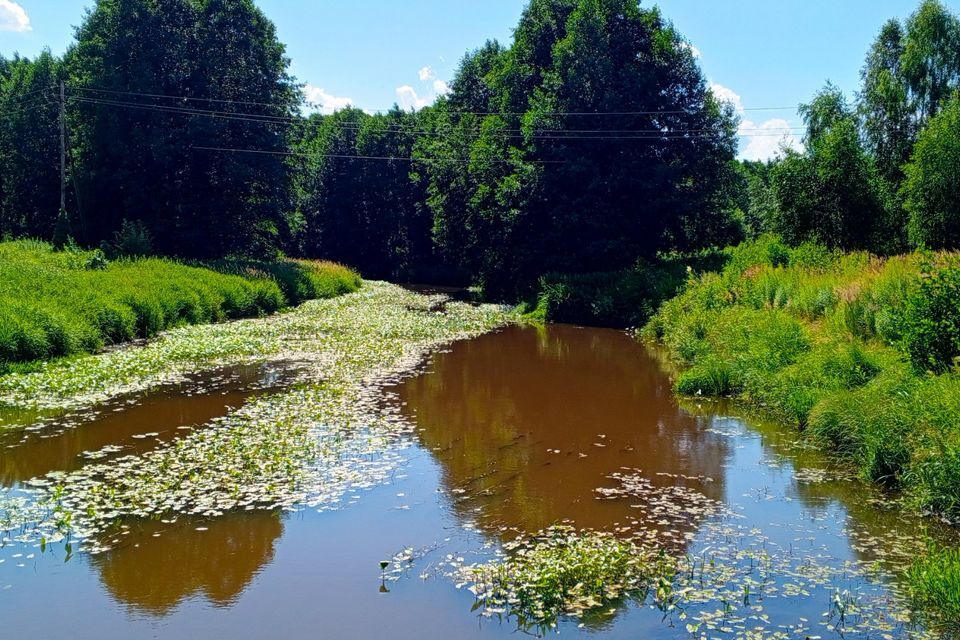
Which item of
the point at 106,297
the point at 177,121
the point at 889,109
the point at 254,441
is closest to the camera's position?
the point at 254,441

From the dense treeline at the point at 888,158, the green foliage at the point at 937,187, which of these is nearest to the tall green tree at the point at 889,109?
the dense treeline at the point at 888,158

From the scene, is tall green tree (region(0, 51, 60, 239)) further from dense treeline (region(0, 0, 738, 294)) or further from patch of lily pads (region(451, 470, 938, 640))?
patch of lily pads (region(451, 470, 938, 640))

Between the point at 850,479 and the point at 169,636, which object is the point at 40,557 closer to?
the point at 169,636

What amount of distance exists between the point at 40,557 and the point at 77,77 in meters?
40.9

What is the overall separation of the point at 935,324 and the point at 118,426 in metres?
12.9

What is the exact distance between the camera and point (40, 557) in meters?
7.59

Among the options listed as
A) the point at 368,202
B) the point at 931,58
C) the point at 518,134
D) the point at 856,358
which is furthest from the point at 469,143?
the point at 856,358

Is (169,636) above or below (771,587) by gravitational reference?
below

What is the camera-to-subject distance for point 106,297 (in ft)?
69.8

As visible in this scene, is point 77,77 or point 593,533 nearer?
point 593,533

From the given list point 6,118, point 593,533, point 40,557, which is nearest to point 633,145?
point 593,533

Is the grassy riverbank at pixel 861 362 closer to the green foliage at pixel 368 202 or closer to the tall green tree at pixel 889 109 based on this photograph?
the tall green tree at pixel 889 109

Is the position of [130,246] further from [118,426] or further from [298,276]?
[118,426]

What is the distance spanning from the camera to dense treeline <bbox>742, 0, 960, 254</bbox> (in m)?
26.4
